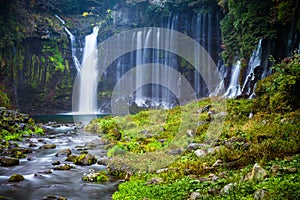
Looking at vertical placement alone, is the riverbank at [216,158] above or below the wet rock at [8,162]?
above

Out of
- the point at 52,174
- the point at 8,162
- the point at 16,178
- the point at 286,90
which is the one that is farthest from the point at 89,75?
the point at 16,178

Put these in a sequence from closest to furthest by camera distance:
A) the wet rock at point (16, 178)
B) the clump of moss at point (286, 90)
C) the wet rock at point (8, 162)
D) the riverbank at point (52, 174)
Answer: the riverbank at point (52, 174) → the wet rock at point (16, 178) → the wet rock at point (8, 162) → the clump of moss at point (286, 90)

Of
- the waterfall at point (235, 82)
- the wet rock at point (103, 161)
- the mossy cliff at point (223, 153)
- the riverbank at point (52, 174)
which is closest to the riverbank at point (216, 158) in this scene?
the mossy cliff at point (223, 153)

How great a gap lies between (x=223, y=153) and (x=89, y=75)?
3436 centimetres

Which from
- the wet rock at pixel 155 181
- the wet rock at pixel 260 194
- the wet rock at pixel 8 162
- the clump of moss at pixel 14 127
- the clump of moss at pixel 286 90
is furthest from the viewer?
the clump of moss at pixel 14 127

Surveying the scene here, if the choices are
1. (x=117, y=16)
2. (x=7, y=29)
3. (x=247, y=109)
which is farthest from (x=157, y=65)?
(x=247, y=109)

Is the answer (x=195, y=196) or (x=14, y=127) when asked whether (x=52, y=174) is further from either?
(x=14, y=127)

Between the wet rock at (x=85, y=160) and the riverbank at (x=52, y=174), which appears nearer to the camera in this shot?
the riverbank at (x=52, y=174)

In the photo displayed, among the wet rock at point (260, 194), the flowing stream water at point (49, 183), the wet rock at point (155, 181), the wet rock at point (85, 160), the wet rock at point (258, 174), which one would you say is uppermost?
the wet rock at point (258, 174)

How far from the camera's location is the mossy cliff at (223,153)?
4824 millimetres

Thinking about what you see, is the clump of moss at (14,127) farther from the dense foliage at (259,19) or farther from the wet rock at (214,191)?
the dense foliage at (259,19)

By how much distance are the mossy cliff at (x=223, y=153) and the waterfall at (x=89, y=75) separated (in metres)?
24.8

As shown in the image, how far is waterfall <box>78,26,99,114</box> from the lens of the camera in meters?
38.4

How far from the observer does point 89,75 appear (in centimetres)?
3966
